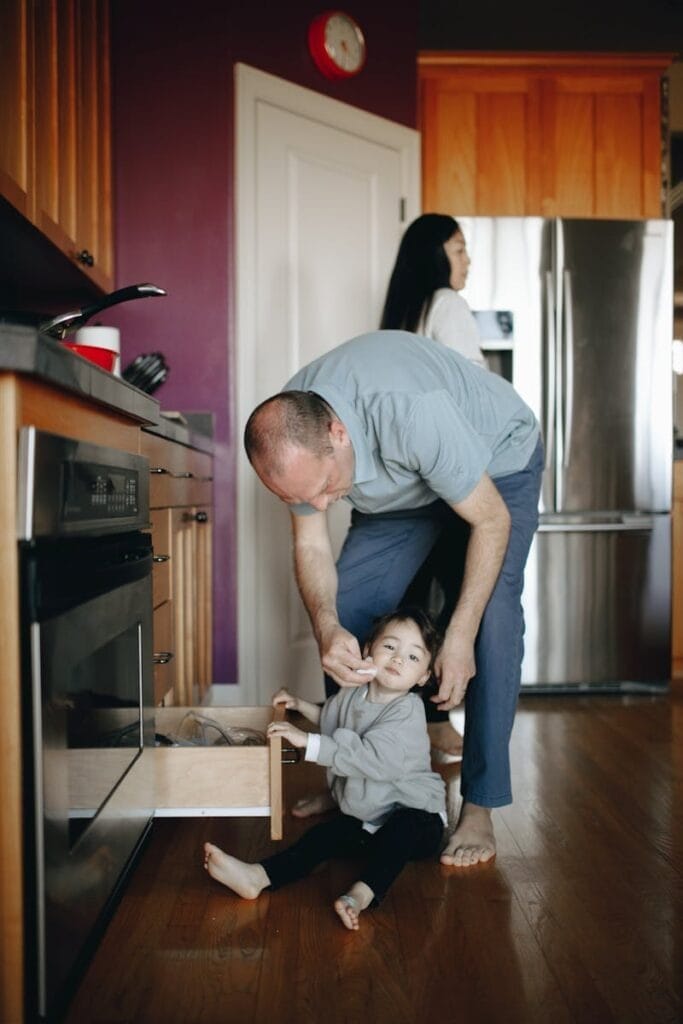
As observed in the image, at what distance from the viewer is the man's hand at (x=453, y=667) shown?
169 cm

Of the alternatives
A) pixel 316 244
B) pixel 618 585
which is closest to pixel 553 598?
pixel 618 585

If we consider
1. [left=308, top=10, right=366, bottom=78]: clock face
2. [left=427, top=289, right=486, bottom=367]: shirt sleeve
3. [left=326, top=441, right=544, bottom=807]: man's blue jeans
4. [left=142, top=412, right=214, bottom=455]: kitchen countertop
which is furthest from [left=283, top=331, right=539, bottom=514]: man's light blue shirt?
[left=308, top=10, right=366, bottom=78]: clock face

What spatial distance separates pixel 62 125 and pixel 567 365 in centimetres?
178

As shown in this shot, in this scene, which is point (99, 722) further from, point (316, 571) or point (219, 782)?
point (316, 571)

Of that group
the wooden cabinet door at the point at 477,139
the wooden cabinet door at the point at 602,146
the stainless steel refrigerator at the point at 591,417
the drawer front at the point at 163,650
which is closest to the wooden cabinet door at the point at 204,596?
the drawer front at the point at 163,650

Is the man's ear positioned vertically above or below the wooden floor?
above

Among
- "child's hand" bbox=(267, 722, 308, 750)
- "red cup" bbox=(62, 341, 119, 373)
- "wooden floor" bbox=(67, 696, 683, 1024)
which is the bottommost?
"wooden floor" bbox=(67, 696, 683, 1024)

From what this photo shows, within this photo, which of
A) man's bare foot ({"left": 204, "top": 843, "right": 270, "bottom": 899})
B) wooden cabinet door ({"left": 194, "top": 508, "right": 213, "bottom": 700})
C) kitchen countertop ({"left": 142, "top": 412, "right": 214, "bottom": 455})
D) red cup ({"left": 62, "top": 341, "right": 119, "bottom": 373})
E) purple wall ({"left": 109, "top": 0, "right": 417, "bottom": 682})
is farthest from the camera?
purple wall ({"left": 109, "top": 0, "right": 417, "bottom": 682})

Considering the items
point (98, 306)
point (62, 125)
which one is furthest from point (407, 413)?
point (62, 125)

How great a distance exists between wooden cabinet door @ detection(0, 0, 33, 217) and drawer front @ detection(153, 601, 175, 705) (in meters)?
0.86

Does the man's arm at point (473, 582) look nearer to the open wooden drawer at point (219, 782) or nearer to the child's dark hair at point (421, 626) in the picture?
the child's dark hair at point (421, 626)

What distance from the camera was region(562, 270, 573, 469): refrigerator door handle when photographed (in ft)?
10.6

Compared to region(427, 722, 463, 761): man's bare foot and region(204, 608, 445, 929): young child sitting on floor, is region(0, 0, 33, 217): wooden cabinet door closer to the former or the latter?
region(204, 608, 445, 929): young child sitting on floor

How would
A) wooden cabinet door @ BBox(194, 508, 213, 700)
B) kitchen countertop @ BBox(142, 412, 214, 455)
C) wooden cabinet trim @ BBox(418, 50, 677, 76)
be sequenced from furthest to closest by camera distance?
wooden cabinet trim @ BBox(418, 50, 677, 76) → wooden cabinet door @ BBox(194, 508, 213, 700) → kitchen countertop @ BBox(142, 412, 214, 455)
